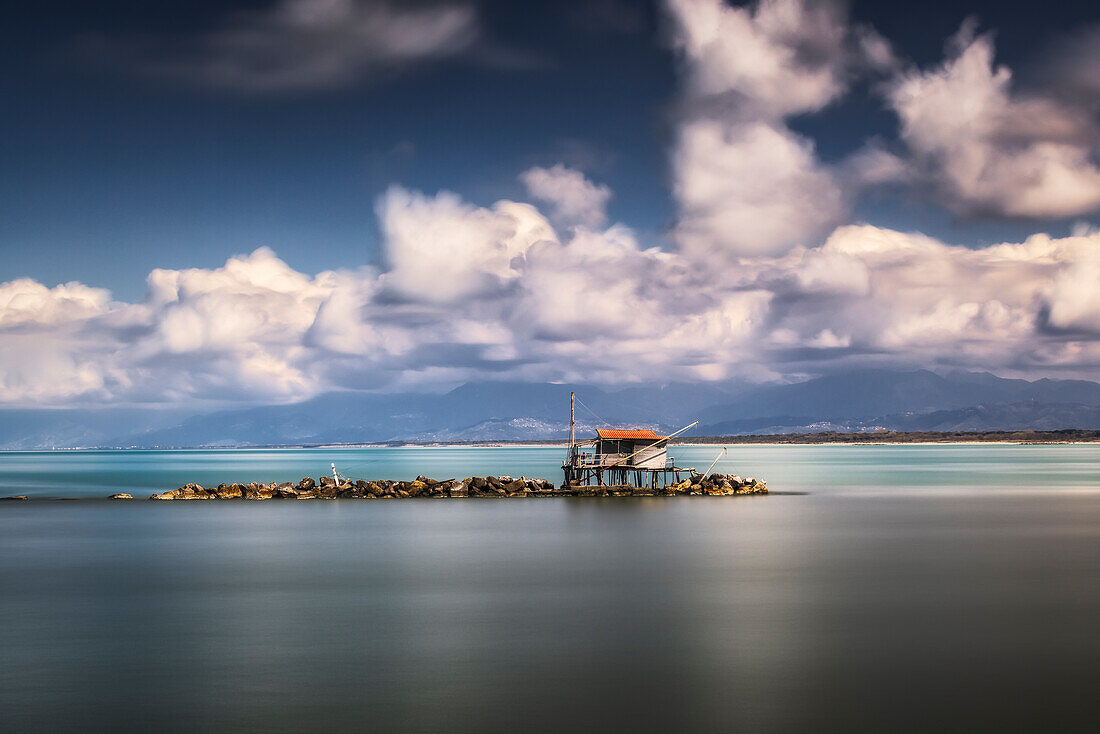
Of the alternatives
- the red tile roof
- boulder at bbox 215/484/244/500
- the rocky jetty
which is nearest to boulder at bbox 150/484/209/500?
the rocky jetty

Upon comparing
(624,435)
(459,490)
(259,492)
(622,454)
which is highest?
(624,435)

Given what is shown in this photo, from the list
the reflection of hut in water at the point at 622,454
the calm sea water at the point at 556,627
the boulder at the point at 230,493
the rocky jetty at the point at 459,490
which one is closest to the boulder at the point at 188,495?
the rocky jetty at the point at 459,490

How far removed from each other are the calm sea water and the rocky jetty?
1827cm

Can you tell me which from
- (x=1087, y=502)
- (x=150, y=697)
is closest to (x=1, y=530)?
(x=150, y=697)

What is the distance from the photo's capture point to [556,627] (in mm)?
22094

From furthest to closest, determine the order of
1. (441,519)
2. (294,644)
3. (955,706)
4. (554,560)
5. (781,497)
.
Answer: (781,497)
(441,519)
(554,560)
(294,644)
(955,706)

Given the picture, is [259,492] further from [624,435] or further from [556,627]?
[556,627]

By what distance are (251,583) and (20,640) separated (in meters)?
8.86

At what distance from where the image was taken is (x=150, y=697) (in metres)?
16.3

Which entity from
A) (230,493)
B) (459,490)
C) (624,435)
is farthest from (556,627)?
(230,493)

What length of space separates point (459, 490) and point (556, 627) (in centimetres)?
4419

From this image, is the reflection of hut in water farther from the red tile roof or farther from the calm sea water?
the calm sea water

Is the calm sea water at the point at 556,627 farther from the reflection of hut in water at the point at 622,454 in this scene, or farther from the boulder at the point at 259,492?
the boulder at the point at 259,492

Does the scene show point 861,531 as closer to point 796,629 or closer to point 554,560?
point 554,560
